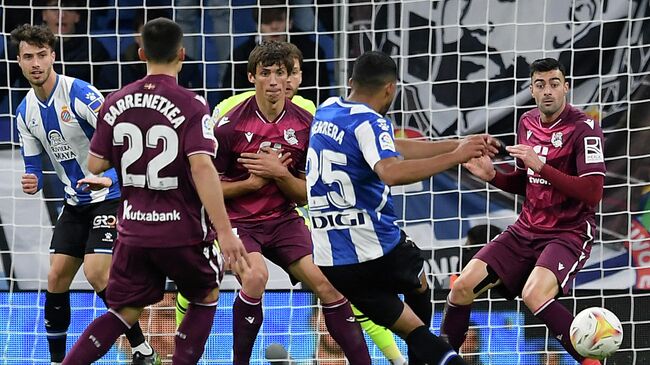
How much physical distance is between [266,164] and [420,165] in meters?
1.43

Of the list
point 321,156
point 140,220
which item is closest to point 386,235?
point 321,156

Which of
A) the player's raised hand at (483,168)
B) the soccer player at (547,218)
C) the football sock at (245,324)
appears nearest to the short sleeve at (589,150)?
the soccer player at (547,218)

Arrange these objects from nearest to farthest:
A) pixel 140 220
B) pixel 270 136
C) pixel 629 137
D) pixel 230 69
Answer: pixel 140 220 < pixel 270 136 < pixel 629 137 < pixel 230 69

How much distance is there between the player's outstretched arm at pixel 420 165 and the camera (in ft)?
17.3

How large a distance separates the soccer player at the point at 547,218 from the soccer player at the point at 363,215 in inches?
41.3

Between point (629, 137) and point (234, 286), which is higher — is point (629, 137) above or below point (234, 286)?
above

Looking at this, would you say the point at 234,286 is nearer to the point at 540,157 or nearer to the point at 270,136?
the point at 270,136

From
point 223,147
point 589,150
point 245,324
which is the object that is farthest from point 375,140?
point 589,150

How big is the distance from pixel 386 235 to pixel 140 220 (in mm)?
1182

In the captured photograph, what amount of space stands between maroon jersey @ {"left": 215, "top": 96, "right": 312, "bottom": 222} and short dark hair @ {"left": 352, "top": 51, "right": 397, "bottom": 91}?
3.90ft

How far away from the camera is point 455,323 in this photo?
6883mm

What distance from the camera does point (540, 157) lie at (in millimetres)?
6844

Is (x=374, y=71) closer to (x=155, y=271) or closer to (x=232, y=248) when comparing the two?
(x=232, y=248)

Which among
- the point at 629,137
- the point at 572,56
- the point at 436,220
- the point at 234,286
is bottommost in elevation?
the point at 234,286
